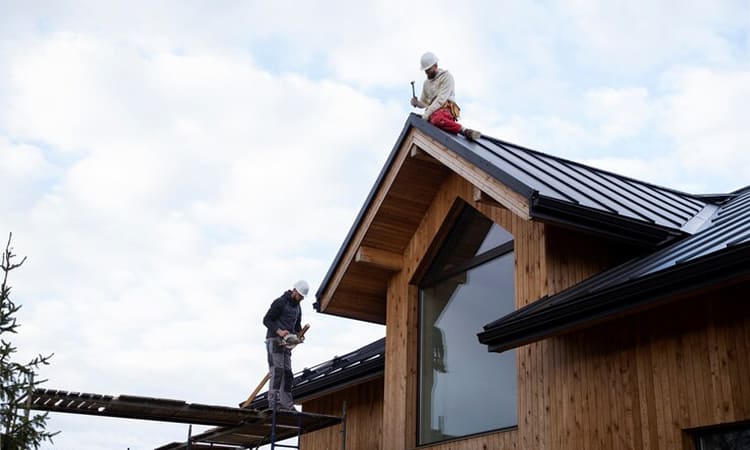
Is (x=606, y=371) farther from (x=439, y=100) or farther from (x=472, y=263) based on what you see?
(x=439, y=100)

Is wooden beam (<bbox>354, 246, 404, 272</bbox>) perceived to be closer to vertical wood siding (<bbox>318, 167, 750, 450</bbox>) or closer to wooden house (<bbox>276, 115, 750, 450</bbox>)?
wooden house (<bbox>276, 115, 750, 450</bbox>)

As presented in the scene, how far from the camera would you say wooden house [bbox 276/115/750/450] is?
304 inches

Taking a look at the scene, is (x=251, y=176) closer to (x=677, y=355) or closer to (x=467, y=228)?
(x=467, y=228)

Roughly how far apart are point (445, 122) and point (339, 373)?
13.8 ft

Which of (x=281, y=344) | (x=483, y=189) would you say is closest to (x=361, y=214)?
(x=281, y=344)

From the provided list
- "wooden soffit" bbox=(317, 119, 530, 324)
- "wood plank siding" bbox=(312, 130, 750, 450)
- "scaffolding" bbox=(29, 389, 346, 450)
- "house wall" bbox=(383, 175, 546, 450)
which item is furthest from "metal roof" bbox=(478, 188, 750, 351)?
"scaffolding" bbox=(29, 389, 346, 450)

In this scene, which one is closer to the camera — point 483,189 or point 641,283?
point 641,283

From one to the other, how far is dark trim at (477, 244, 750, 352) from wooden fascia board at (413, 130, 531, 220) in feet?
3.12

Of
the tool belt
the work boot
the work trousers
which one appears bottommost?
the work boot

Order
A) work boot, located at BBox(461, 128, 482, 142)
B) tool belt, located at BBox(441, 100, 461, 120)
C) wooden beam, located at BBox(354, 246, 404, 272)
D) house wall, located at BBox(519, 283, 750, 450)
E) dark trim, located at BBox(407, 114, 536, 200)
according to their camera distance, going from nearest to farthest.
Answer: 1. house wall, located at BBox(519, 283, 750, 450)
2. dark trim, located at BBox(407, 114, 536, 200)
3. work boot, located at BBox(461, 128, 482, 142)
4. tool belt, located at BBox(441, 100, 461, 120)
5. wooden beam, located at BBox(354, 246, 404, 272)

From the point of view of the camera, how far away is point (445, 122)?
11305mm

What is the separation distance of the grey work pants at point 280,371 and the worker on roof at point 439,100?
3692mm

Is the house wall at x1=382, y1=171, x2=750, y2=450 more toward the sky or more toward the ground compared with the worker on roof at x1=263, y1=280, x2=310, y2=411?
more toward the ground

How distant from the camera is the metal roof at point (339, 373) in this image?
42.4 ft
